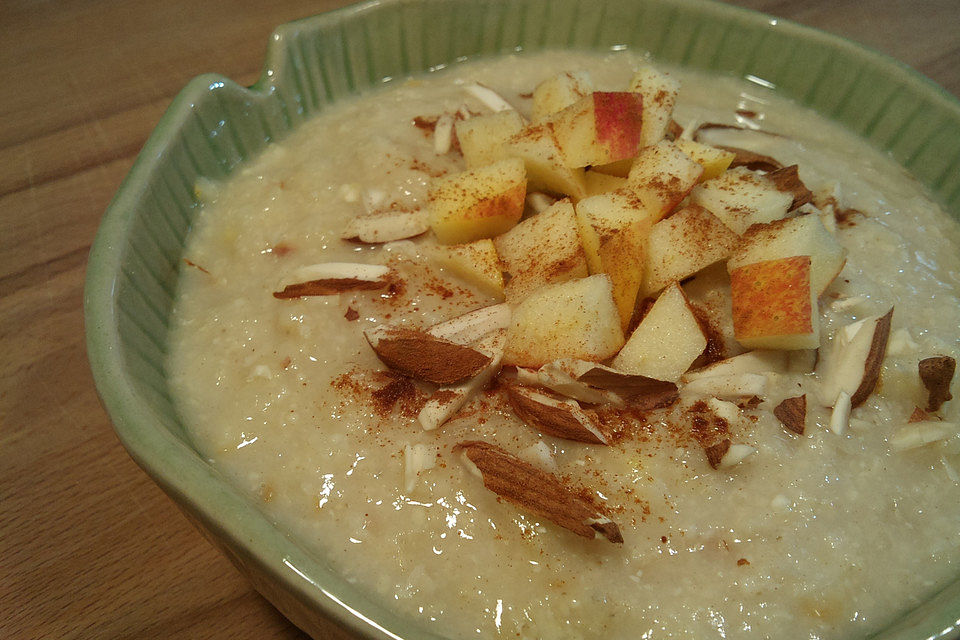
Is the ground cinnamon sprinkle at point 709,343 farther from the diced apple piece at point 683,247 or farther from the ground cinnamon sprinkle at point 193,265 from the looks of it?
the ground cinnamon sprinkle at point 193,265

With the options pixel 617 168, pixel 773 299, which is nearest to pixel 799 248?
pixel 773 299

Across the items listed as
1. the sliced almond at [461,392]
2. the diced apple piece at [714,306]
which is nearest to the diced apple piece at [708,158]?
the diced apple piece at [714,306]

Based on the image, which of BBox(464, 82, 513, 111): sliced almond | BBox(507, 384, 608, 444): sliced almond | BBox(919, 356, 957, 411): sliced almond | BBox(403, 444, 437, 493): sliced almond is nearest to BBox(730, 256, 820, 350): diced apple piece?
BBox(919, 356, 957, 411): sliced almond

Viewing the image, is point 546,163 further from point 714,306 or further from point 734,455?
point 734,455

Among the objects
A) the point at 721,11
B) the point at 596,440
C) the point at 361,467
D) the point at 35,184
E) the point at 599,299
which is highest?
the point at 721,11

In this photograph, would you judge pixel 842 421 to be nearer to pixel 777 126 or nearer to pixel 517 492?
pixel 517 492

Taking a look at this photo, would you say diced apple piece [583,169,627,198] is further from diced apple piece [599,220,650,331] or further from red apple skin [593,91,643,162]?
diced apple piece [599,220,650,331]

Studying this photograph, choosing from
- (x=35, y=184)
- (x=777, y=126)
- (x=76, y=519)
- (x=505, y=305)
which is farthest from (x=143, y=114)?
(x=777, y=126)
